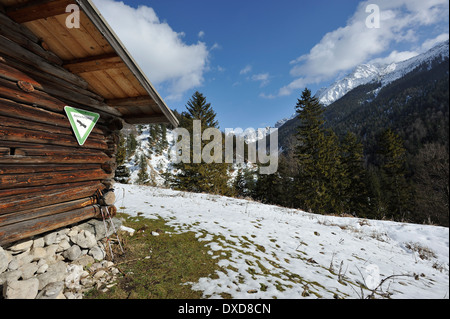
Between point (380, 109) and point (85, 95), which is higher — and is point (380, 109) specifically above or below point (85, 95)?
above

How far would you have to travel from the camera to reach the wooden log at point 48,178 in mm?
3082

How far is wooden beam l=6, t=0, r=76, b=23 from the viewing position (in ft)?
9.01

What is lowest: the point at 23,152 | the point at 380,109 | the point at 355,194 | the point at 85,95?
the point at 355,194

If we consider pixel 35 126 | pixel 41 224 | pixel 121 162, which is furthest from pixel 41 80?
pixel 121 162

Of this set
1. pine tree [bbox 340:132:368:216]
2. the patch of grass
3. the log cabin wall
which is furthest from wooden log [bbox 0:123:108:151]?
pine tree [bbox 340:132:368:216]

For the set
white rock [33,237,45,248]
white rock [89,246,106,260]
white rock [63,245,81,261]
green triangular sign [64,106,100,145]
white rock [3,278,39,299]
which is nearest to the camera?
white rock [3,278,39,299]

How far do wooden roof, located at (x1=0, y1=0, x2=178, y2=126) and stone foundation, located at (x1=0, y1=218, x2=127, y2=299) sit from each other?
128 inches

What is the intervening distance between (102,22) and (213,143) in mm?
18814

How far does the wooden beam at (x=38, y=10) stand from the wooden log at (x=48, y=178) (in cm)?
254

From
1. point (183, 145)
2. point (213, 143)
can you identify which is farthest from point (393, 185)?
point (183, 145)

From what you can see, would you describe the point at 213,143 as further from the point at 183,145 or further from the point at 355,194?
the point at 355,194

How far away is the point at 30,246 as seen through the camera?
344 cm

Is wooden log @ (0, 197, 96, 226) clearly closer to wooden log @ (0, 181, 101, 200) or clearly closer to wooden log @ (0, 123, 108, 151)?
wooden log @ (0, 181, 101, 200)

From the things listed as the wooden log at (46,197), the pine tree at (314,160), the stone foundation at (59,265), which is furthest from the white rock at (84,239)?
the pine tree at (314,160)
